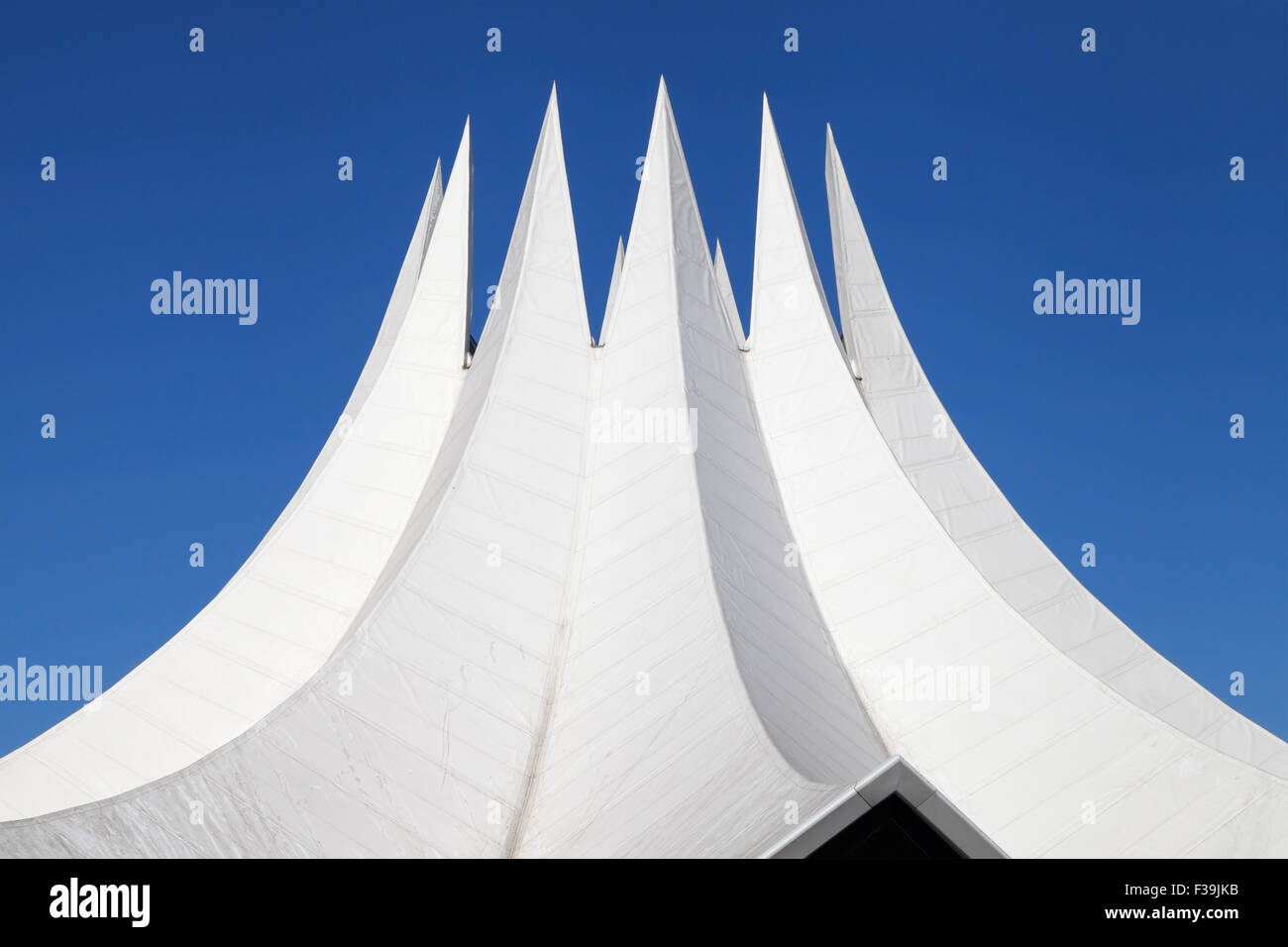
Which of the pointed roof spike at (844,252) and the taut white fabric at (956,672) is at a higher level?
the pointed roof spike at (844,252)

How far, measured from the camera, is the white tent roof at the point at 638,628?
802 centimetres

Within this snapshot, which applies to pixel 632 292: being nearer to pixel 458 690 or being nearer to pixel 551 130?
pixel 551 130

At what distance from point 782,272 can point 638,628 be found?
5263 mm

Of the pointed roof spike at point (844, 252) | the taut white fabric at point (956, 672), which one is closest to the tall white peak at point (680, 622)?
the taut white fabric at point (956, 672)

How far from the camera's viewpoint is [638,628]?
946 centimetres

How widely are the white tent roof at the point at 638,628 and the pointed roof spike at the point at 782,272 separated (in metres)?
0.03

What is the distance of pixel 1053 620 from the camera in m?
12.0

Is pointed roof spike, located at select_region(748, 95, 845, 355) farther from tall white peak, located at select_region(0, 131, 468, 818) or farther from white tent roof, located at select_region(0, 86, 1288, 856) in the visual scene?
tall white peak, located at select_region(0, 131, 468, 818)

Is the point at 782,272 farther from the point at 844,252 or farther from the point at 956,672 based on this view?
the point at 956,672

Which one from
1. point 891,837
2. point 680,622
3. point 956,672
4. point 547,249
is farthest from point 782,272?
point 891,837

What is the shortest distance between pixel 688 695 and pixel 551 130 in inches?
283

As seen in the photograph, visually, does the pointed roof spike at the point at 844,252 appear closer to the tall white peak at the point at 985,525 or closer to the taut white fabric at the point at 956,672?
the tall white peak at the point at 985,525

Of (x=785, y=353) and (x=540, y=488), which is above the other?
(x=785, y=353)
